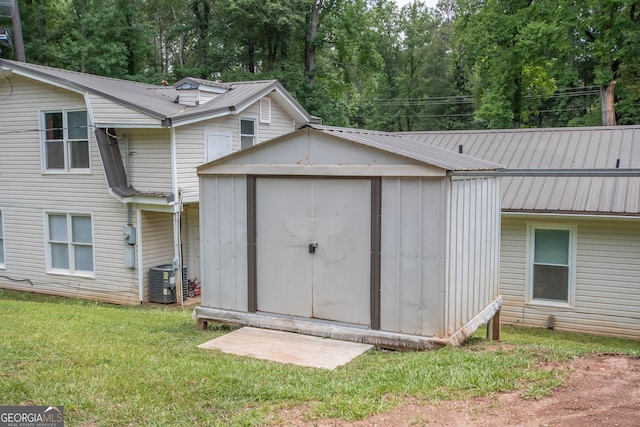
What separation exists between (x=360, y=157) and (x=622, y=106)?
69.4 ft

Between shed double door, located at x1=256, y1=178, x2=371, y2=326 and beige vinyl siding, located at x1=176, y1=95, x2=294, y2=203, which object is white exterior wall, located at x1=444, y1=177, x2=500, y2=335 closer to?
shed double door, located at x1=256, y1=178, x2=371, y2=326

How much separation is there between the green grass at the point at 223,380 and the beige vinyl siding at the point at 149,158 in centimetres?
622

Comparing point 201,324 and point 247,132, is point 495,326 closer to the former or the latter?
point 201,324

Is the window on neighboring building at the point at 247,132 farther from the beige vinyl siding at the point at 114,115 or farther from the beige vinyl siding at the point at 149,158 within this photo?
the beige vinyl siding at the point at 114,115

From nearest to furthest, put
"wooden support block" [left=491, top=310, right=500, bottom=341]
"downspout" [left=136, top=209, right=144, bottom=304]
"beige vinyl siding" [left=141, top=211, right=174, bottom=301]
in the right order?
"wooden support block" [left=491, top=310, right=500, bottom=341]
"downspout" [left=136, top=209, right=144, bottom=304]
"beige vinyl siding" [left=141, top=211, right=174, bottom=301]

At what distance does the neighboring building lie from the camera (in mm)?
10594

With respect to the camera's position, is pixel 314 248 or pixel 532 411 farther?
pixel 314 248

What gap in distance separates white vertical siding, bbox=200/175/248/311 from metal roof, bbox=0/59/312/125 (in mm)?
5190

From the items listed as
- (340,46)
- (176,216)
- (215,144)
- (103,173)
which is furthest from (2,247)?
(340,46)

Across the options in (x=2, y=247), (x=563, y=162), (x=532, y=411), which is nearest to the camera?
(x=532, y=411)

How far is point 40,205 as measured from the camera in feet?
47.8

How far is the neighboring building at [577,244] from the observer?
1059 centimetres

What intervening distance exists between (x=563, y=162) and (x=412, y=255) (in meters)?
7.24

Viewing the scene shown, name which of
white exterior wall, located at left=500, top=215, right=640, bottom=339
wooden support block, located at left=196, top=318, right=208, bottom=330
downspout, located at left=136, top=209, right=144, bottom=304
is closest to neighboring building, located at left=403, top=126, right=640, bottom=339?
white exterior wall, located at left=500, top=215, right=640, bottom=339
